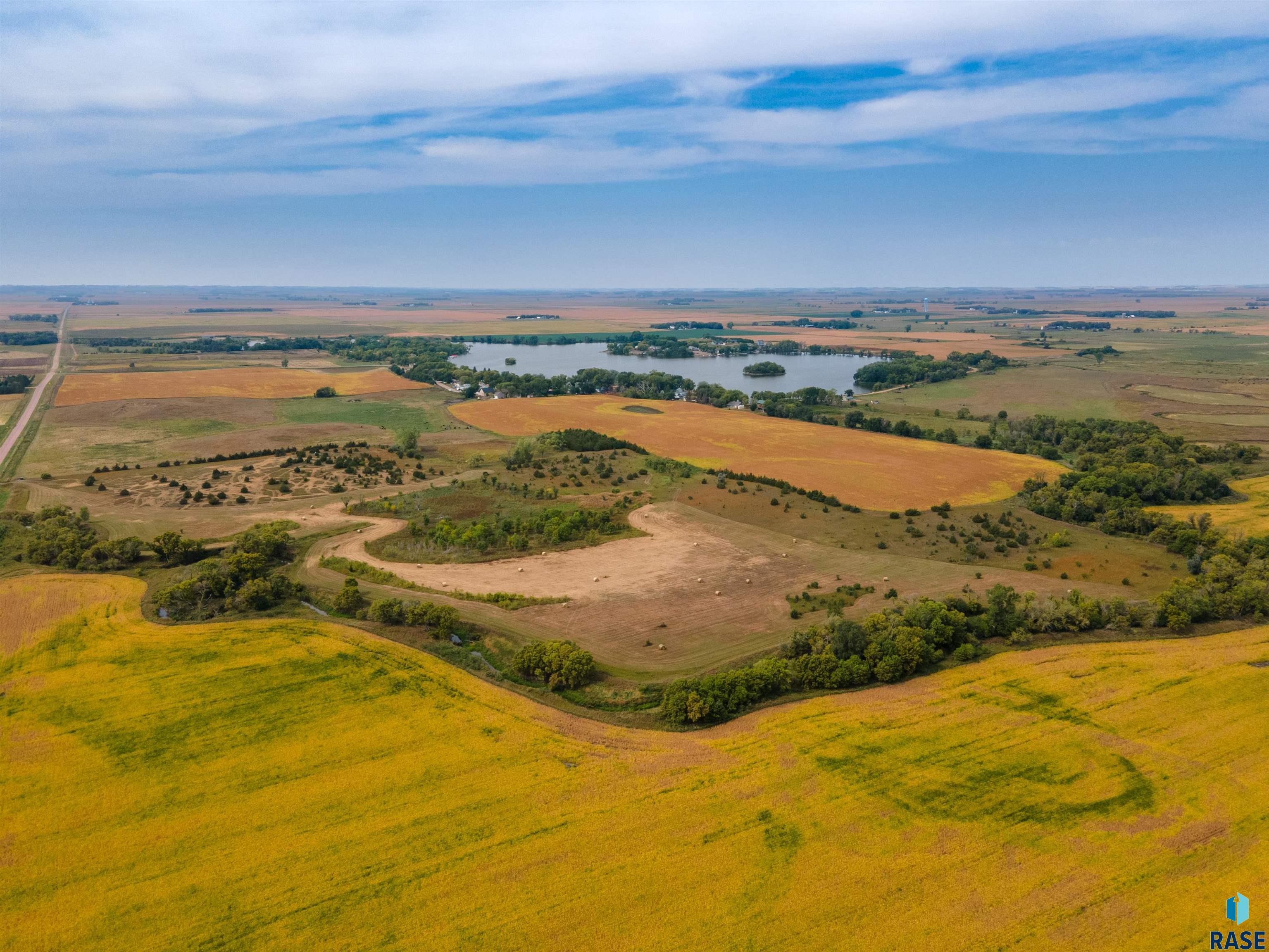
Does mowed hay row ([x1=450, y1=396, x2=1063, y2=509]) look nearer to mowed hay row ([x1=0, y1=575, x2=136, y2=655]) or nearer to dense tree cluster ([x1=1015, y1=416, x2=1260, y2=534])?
dense tree cluster ([x1=1015, y1=416, x2=1260, y2=534])

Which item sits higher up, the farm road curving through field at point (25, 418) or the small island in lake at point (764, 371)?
the small island in lake at point (764, 371)

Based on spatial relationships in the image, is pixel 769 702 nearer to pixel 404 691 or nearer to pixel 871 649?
pixel 871 649

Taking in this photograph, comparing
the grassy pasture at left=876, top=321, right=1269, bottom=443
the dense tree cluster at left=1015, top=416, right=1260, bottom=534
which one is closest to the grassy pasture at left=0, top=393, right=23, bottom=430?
the dense tree cluster at left=1015, top=416, right=1260, bottom=534

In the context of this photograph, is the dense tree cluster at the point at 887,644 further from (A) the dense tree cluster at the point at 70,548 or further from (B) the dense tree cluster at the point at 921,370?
(B) the dense tree cluster at the point at 921,370

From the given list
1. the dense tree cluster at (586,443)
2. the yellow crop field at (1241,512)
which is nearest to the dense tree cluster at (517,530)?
the dense tree cluster at (586,443)

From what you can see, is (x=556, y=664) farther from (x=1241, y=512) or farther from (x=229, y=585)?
(x=1241, y=512)

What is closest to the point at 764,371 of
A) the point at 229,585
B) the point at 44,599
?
the point at 229,585
